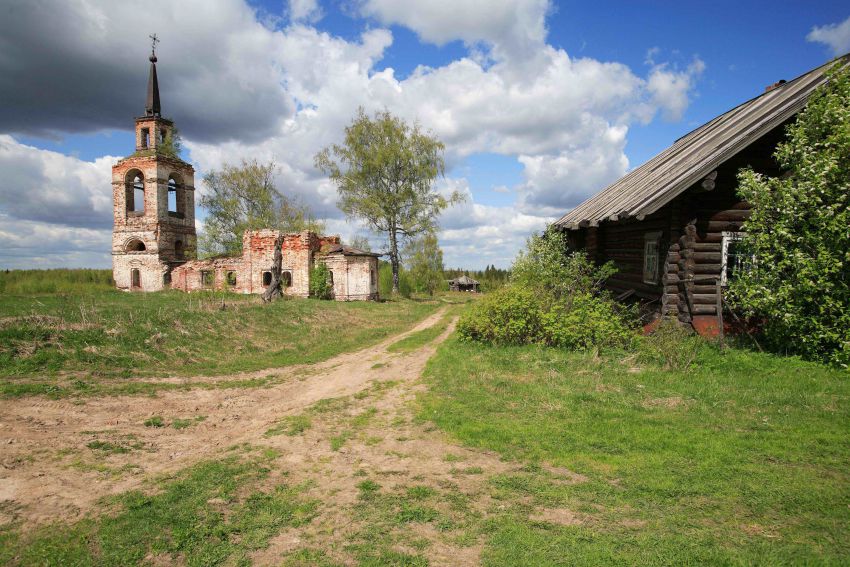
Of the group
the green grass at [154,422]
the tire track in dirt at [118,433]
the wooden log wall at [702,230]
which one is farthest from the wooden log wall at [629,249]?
the green grass at [154,422]

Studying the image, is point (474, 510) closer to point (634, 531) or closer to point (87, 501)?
point (634, 531)

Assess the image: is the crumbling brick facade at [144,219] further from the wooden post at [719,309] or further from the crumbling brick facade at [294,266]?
the wooden post at [719,309]

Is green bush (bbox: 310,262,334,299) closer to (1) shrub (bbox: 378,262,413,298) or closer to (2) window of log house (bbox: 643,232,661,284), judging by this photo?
(1) shrub (bbox: 378,262,413,298)

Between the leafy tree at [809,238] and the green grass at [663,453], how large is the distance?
2.62 feet

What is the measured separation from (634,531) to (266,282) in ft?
91.6

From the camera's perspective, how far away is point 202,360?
11.6 metres

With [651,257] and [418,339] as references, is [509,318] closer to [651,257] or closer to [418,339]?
[651,257]

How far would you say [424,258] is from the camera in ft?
110

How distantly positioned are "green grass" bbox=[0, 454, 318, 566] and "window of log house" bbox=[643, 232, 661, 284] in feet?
34.6

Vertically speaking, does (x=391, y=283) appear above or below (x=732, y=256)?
below

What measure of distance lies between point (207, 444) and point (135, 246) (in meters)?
32.7

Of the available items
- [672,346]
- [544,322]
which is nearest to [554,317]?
[544,322]

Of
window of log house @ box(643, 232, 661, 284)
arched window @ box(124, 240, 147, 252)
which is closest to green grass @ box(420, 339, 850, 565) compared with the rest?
window of log house @ box(643, 232, 661, 284)

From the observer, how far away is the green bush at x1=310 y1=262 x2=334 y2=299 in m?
28.2
